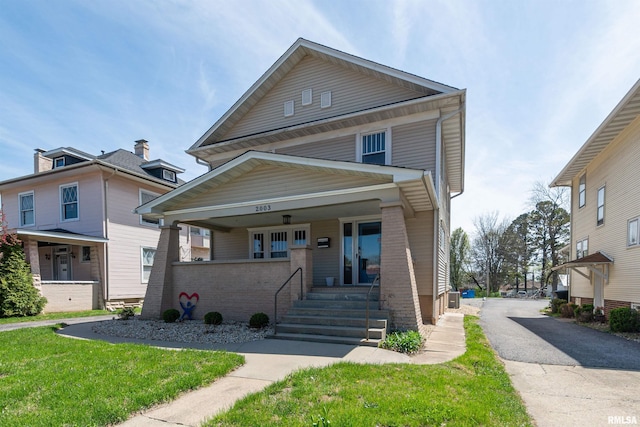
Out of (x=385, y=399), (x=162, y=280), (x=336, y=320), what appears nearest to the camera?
(x=385, y=399)

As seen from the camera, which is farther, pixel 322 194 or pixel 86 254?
pixel 86 254

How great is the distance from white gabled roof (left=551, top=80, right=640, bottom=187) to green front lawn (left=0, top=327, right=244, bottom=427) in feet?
42.3

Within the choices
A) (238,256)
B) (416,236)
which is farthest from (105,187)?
(416,236)

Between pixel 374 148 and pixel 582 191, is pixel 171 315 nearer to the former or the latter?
pixel 374 148

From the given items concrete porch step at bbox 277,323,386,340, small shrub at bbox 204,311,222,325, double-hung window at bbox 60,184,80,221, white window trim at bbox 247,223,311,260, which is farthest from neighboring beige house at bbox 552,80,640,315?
double-hung window at bbox 60,184,80,221

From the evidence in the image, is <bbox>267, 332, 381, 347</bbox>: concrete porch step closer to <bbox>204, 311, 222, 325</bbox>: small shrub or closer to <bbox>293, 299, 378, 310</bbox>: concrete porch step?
<bbox>293, 299, 378, 310</bbox>: concrete porch step

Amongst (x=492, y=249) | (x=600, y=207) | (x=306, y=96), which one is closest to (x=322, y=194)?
(x=306, y=96)

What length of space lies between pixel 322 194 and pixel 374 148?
3320 mm

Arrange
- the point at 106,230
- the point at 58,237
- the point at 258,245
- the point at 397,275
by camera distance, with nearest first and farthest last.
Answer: the point at 397,275
the point at 258,245
the point at 58,237
the point at 106,230

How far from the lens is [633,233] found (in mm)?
11406

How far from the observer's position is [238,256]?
13.4 metres

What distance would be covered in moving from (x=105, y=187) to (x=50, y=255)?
5263 mm

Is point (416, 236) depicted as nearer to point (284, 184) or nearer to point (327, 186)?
point (327, 186)

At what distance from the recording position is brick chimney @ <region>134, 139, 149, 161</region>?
21.8 m
